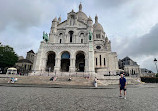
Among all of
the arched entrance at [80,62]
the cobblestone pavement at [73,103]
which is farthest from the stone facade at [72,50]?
the cobblestone pavement at [73,103]

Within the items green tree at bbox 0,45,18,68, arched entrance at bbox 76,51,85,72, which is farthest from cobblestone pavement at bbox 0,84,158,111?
green tree at bbox 0,45,18,68

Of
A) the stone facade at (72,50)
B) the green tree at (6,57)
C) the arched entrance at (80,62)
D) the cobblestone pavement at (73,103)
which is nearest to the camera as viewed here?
the cobblestone pavement at (73,103)

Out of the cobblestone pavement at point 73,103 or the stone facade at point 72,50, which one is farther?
the stone facade at point 72,50

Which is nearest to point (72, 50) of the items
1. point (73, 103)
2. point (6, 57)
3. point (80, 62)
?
point (80, 62)

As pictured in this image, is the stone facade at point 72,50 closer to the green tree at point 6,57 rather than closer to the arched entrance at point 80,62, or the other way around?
the arched entrance at point 80,62

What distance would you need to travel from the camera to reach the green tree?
32.1 metres

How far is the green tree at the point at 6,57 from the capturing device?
32.1 meters

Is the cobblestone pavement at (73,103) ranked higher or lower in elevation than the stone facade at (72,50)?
lower

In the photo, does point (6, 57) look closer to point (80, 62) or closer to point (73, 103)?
point (80, 62)

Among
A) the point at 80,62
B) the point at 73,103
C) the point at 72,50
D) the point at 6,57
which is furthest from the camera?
the point at 6,57

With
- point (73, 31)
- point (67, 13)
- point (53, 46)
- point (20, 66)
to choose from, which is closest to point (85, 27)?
point (73, 31)

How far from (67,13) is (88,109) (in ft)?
114

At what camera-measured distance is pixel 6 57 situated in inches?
1282

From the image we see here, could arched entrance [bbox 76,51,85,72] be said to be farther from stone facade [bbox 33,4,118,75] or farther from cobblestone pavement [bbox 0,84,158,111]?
cobblestone pavement [bbox 0,84,158,111]
